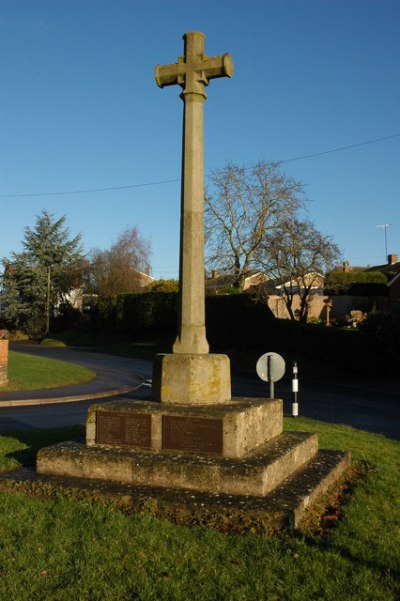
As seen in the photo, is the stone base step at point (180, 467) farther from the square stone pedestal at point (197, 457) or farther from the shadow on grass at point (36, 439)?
the shadow on grass at point (36, 439)

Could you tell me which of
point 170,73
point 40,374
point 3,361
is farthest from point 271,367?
point 40,374

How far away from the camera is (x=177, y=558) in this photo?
381 centimetres

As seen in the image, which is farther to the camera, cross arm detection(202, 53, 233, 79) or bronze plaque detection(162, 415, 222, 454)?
cross arm detection(202, 53, 233, 79)

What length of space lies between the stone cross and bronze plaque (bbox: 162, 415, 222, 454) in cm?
94

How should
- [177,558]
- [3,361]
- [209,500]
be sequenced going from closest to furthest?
1. [177,558]
2. [209,500]
3. [3,361]

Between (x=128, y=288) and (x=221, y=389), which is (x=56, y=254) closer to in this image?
(x=128, y=288)

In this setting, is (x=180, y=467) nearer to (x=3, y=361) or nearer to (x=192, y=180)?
(x=192, y=180)

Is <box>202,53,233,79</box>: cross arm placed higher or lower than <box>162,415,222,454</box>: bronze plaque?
higher

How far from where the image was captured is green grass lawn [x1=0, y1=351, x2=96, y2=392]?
17562mm

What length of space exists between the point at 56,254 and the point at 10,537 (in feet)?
163

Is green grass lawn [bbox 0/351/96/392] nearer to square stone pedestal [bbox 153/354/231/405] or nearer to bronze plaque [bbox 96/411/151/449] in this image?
bronze plaque [bbox 96/411/151/449]

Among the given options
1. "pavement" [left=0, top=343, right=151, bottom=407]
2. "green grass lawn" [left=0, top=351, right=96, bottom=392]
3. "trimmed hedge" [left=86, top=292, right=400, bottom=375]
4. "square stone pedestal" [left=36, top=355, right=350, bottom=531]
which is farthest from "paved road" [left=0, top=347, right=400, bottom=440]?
"square stone pedestal" [left=36, top=355, right=350, bottom=531]

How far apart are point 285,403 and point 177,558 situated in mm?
11561

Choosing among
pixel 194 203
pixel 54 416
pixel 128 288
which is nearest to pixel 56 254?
pixel 128 288
